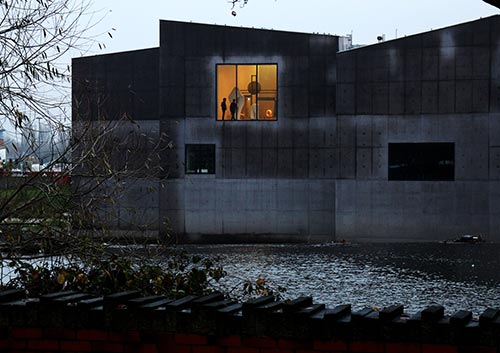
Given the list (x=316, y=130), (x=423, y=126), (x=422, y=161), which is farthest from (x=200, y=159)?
(x=423, y=126)

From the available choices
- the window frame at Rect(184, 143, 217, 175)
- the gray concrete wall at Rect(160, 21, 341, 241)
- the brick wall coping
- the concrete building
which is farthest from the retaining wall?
the window frame at Rect(184, 143, 217, 175)

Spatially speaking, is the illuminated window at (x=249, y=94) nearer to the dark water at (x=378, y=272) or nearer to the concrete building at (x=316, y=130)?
the concrete building at (x=316, y=130)

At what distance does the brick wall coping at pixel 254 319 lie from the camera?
5.25 m

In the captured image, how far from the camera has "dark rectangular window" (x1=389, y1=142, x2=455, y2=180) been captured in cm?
3225

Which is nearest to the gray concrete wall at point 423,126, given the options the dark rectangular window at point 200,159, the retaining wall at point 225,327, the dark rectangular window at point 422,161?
the dark rectangular window at point 422,161

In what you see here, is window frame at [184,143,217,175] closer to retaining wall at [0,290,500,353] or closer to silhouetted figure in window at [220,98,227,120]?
silhouetted figure in window at [220,98,227,120]

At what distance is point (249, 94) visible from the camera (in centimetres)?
3438

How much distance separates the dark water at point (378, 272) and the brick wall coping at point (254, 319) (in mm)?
5532

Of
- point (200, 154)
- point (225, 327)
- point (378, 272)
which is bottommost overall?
point (378, 272)

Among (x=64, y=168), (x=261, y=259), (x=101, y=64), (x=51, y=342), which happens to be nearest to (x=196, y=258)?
(x=64, y=168)

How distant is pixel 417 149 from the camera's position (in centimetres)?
3256

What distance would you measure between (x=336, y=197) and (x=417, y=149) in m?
3.82

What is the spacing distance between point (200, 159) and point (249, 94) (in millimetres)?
3487

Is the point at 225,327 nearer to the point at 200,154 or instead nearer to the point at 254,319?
the point at 254,319
